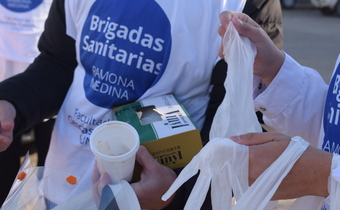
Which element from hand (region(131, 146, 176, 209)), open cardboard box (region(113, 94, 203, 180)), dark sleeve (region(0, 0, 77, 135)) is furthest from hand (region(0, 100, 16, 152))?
hand (region(131, 146, 176, 209))

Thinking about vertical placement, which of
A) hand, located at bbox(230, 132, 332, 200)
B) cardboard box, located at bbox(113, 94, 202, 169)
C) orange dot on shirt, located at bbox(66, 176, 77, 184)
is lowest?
orange dot on shirt, located at bbox(66, 176, 77, 184)

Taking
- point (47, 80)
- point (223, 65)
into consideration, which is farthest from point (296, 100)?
point (47, 80)

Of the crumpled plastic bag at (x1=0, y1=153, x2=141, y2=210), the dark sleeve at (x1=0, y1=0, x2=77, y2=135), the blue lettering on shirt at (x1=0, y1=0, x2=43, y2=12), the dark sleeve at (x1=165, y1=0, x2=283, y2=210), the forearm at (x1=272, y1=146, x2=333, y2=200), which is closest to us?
the forearm at (x1=272, y1=146, x2=333, y2=200)

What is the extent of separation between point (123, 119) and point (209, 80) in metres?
0.35

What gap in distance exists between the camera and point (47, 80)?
1.40 meters

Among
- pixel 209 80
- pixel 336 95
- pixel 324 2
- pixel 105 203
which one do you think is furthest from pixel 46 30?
pixel 324 2

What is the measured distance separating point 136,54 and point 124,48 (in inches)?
2.0

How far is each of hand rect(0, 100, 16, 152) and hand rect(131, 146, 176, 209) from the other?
49 centimetres

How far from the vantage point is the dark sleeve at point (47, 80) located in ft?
4.21

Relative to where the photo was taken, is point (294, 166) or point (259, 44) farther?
point (259, 44)

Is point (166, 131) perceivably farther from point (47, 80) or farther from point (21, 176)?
point (47, 80)

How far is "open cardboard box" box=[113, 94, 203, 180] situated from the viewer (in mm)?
988

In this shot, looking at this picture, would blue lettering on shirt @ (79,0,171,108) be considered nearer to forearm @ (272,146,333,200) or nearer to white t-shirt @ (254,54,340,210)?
white t-shirt @ (254,54,340,210)

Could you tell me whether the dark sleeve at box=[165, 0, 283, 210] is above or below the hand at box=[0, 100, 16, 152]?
above
